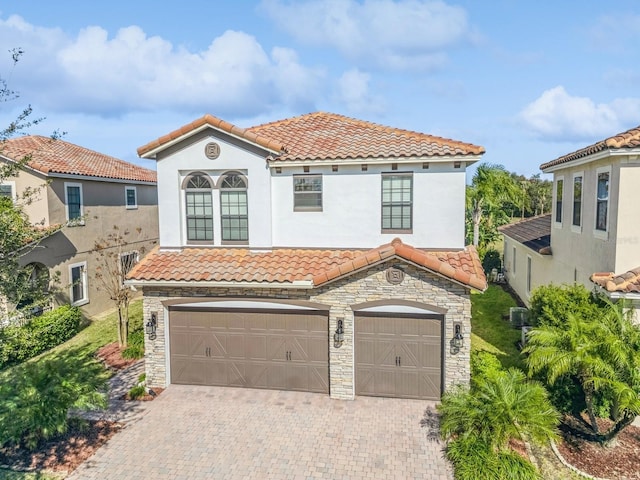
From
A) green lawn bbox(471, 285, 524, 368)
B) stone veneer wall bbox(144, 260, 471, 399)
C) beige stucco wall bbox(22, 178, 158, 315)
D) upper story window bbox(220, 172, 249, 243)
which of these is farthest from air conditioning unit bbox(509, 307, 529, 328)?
beige stucco wall bbox(22, 178, 158, 315)

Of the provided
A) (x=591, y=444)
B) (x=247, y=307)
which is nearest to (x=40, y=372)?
(x=247, y=307)

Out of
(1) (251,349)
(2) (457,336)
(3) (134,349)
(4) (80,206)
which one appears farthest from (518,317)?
(4) (80,206)

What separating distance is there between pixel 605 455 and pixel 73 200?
74.2 ft

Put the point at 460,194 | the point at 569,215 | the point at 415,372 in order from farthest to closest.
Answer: the point at 569,215 → the point at 460,194 → the point at 415,372

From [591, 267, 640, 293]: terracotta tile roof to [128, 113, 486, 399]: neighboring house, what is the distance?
3.31 metres

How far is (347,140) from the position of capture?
14.6 metres

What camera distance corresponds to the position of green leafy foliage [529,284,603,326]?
12078mm

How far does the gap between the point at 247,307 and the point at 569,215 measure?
13.0 m

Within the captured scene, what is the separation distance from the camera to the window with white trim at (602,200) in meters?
13.1

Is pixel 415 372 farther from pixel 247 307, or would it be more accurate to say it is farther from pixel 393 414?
pixel 247 307

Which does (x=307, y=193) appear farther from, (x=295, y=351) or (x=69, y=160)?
(x=69, y=160)

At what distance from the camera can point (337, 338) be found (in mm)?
12461

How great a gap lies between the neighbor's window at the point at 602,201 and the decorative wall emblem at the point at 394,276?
6.72m

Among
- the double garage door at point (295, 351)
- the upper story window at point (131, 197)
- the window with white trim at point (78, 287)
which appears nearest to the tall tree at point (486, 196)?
the double garage door at point (295, 351)
